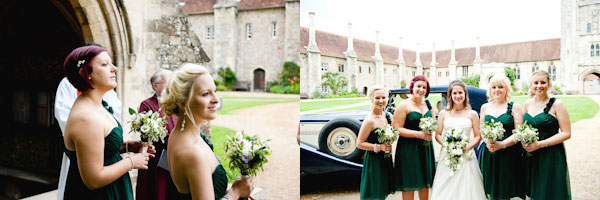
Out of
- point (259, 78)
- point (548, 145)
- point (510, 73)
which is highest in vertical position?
point (259, 78)

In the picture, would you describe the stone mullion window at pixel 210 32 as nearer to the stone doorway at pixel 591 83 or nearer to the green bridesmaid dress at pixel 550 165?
the stone doorway at pixel 591 83

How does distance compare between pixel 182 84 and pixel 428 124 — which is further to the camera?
pixel 428 124

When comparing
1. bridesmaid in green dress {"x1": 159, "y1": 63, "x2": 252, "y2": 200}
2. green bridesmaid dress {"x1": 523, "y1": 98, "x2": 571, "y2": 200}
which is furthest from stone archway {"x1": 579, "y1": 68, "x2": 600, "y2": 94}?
bridesmaid in green dress {"x1": 159, "y1": 63, "x2": 252, "y2": 200}

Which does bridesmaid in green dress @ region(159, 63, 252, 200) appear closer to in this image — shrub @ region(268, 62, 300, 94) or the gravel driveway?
the gravel driveway

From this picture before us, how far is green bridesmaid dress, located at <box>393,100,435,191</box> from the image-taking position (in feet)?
12.3

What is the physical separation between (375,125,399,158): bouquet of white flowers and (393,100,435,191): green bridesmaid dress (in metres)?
0.29

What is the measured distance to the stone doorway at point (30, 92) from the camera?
6.83 metres

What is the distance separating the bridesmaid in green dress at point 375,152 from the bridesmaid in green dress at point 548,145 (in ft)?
4.08

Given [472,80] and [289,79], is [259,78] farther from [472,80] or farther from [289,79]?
[472,80]

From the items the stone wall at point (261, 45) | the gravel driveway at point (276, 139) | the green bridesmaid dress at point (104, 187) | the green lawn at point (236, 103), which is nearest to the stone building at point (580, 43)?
the gravel driveway at point (276, 139)

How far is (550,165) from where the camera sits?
3404mm

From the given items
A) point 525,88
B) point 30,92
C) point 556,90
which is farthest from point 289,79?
point 525,88

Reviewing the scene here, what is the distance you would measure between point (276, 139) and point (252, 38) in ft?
54.1

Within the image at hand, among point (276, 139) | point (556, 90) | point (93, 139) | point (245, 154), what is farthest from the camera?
point (276, 139)
